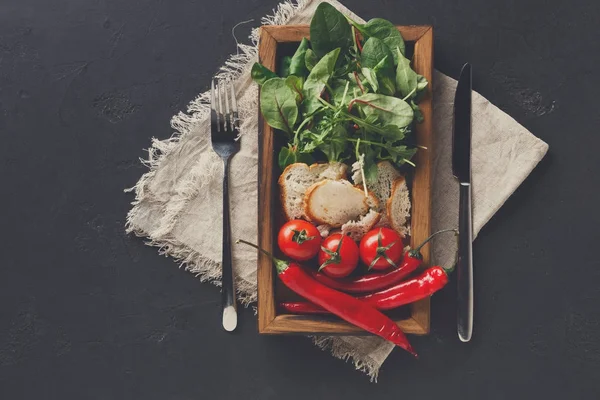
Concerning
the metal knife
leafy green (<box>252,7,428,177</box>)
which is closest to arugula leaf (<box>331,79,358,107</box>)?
leafy green (<box>252,7,428,177</box>)

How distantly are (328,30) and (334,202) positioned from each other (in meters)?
0.47

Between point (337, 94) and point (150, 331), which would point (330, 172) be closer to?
point (337, 94)

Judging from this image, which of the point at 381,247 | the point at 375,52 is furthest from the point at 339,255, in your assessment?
the point at 375,52

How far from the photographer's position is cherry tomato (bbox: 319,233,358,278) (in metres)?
1.69

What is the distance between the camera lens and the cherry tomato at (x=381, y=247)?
167 centimetres

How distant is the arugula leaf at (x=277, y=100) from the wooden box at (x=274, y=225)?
0.19 feet

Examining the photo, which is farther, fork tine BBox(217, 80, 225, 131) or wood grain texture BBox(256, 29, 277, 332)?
fork tine BBox(217, 80, 225, 131)

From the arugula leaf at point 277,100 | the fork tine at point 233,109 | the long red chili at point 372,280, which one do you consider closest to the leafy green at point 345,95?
the arugula leaf at point 277,100

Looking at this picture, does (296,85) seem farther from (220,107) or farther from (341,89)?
(220,107)

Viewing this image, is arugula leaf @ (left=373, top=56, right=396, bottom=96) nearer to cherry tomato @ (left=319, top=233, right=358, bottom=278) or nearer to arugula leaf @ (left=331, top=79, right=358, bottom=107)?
arugula leaf @ (left=331, top=79, right=358, bottom=107)

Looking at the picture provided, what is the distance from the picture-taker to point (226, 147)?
1916mm

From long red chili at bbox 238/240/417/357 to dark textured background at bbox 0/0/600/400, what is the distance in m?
0.24

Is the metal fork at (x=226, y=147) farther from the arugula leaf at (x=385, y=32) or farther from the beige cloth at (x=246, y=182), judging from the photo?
the arugula leaf at (x=385, y=32)

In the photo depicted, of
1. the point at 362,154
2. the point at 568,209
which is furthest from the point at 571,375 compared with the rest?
the point at 362,154
